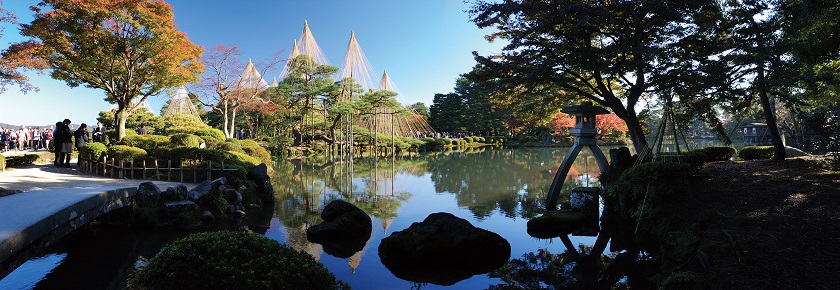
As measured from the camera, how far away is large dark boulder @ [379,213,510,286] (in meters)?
5.35

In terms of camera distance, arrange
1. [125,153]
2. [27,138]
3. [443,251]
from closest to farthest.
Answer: [443,251]
[125,153]
[27,138]

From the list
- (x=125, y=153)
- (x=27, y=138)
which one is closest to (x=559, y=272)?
(x=125, y=153)

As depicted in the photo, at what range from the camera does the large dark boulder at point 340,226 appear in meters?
6.71

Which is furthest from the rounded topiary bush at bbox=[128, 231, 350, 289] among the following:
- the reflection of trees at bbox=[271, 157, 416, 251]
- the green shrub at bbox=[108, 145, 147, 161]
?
the green shrub at bbox=[108, 145, 147, 161]

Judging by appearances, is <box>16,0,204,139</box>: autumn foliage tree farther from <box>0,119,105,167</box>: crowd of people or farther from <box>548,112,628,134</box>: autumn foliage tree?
<box>548,112,628,134</box>: autumn foliage tree

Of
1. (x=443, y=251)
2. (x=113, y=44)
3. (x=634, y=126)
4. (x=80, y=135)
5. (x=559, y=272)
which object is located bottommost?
(x=559, y=272)

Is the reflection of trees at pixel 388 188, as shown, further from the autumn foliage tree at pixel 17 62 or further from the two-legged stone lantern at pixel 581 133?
the autumn foliage tree at pixel 17 62

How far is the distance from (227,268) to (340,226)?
4.03 meters

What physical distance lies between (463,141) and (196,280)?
3401 centimetres

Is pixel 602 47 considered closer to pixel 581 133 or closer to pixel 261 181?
pixel 581 133

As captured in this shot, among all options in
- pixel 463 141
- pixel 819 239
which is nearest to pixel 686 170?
pixel 819 239

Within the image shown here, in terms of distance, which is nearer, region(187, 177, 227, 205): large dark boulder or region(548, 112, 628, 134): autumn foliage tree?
region(187, 177, 227, 205): large dark boulder

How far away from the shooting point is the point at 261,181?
990 centimetres

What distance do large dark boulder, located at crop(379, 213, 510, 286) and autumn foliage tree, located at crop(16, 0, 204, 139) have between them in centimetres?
1060
